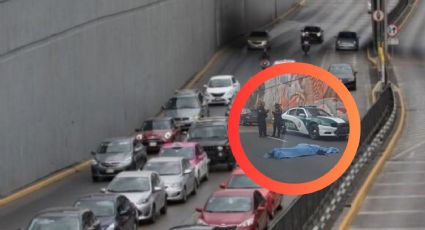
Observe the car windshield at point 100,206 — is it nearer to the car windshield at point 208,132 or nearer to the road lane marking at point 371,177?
the road lane marking at point 371,177

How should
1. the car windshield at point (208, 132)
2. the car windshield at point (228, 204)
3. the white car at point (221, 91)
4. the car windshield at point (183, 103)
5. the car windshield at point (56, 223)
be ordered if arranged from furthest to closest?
the white car at point (221, 91), the car windshield at point (183, 103), the car windshield at point (208, 132), the car windshield at point (228, 204), the car windshield at point (56, 223)

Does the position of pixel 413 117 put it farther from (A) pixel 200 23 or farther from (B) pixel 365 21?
(B) pixel 365 21

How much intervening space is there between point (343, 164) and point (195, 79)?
194ft

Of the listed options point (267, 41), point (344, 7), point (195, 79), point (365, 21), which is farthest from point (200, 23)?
point (344, 7)

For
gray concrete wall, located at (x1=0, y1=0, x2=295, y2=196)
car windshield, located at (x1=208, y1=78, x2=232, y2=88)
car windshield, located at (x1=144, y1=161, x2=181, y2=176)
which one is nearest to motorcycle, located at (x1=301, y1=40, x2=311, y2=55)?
gray concrete wall, located at (x1=0, y1=0, x2=295, y2=196)

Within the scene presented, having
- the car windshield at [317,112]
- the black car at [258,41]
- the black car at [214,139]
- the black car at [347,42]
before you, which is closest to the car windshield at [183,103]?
the black car at [214,139]

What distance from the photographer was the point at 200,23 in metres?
66.4

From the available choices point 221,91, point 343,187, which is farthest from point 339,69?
point 343,187

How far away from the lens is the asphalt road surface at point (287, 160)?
5453 mm

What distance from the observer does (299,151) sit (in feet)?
18.3

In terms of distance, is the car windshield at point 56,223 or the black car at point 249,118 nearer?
the black car at point 249,118

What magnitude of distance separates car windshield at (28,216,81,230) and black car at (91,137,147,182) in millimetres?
14947

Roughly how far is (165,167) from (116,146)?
576 centimetres
